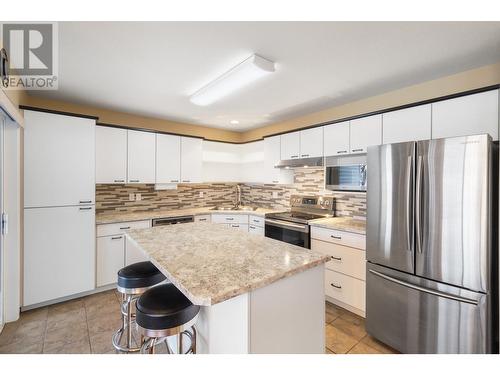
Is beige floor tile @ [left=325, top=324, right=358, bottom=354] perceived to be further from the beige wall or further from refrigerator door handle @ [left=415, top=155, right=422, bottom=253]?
the beige wall

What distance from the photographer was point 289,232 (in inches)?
123

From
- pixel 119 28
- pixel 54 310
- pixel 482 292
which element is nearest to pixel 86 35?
pixel 119 28

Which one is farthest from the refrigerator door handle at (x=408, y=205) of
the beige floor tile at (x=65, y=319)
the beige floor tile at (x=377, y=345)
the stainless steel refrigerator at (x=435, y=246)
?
the beige floor tile at (x=65, y=319)

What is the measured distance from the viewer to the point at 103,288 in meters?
3.02

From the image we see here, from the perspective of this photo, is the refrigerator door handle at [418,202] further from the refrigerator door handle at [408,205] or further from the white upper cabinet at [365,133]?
the white upper cabinet at [365,133]

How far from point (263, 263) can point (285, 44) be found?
1.57 m

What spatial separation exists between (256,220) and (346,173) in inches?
60.5

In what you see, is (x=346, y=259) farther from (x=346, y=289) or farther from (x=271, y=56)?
(x=271, y=56)

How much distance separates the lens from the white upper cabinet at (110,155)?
311 centimetres

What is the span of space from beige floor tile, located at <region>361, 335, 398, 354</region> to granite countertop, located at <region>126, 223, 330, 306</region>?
1255 millimetres

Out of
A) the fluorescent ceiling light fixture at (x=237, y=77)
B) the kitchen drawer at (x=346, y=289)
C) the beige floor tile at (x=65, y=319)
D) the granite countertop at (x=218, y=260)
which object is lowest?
the beige floor tile at (x=65, y=319)

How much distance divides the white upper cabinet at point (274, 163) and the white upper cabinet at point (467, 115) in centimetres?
201

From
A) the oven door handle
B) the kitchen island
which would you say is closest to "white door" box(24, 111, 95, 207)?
the kitchen island

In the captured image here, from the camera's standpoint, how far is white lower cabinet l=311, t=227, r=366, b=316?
2.40 metres
